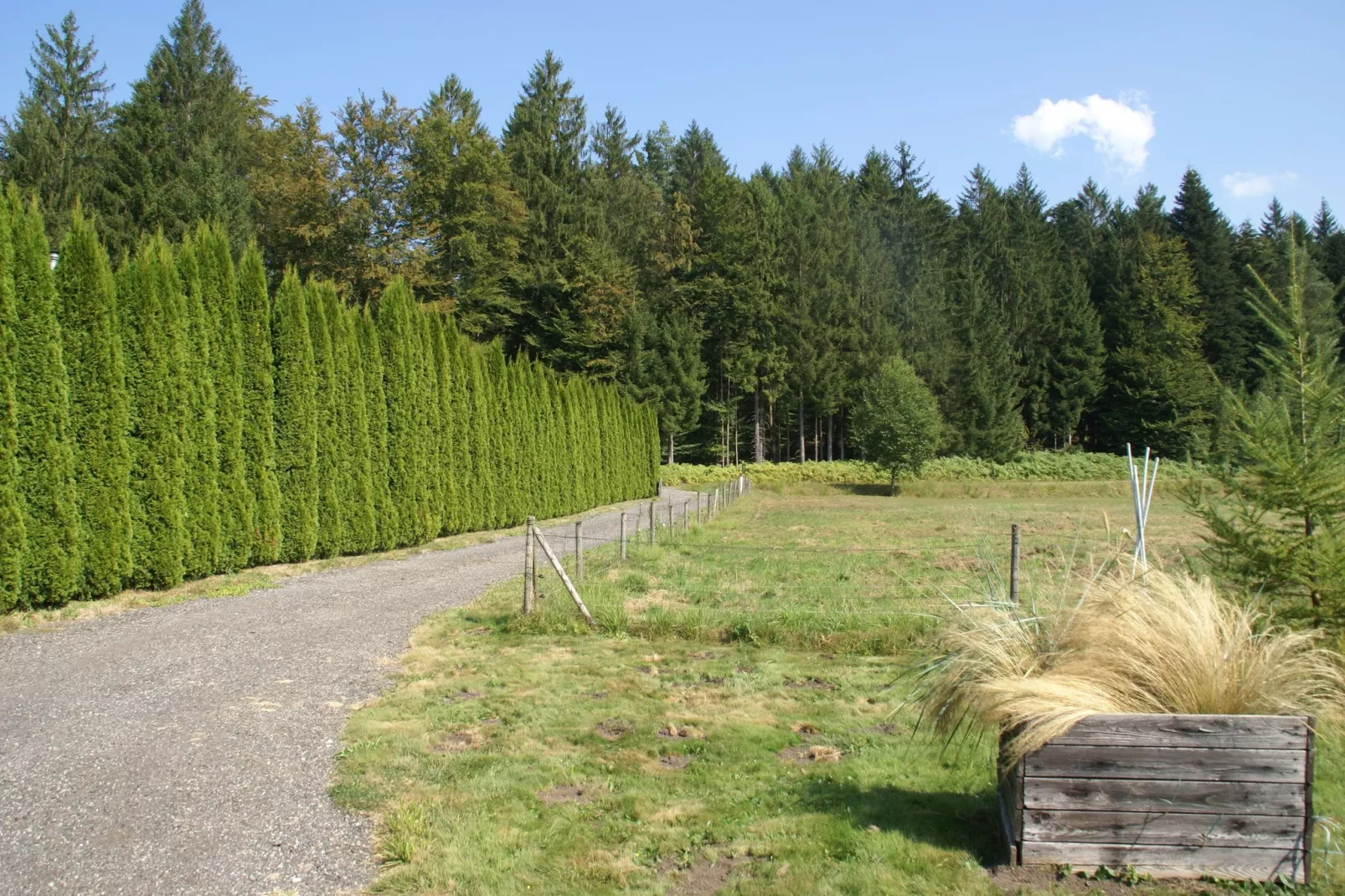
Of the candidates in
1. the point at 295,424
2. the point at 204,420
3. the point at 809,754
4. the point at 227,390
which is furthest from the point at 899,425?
the point at 809,754

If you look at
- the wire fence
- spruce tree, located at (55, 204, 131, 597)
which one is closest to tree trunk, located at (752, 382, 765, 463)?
the wire fence

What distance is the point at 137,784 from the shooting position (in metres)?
4.95

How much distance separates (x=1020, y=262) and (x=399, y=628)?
5952 cm

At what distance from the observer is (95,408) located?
1047 cm

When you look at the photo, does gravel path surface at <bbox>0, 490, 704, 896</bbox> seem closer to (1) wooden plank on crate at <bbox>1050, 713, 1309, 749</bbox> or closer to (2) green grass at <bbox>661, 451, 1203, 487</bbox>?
(1) wooden plank on crate at <bbox>1050, 713, 1309, 749</bbox>

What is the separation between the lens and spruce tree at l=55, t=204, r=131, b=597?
10234 mm

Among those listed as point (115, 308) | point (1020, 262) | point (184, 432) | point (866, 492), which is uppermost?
point (1020, 262)

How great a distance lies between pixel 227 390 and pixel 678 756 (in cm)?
1028

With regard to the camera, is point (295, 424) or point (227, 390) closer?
point (227, 390)

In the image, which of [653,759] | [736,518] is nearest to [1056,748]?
[653,759]

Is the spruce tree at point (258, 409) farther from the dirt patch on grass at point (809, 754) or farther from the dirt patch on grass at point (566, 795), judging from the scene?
the dirt patch on grass at point (809, 754)

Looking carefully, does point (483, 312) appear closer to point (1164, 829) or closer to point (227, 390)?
point (227, 390)

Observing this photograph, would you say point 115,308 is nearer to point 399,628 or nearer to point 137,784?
point 399,628

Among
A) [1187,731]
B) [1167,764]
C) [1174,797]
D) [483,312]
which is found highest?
[483,312]
